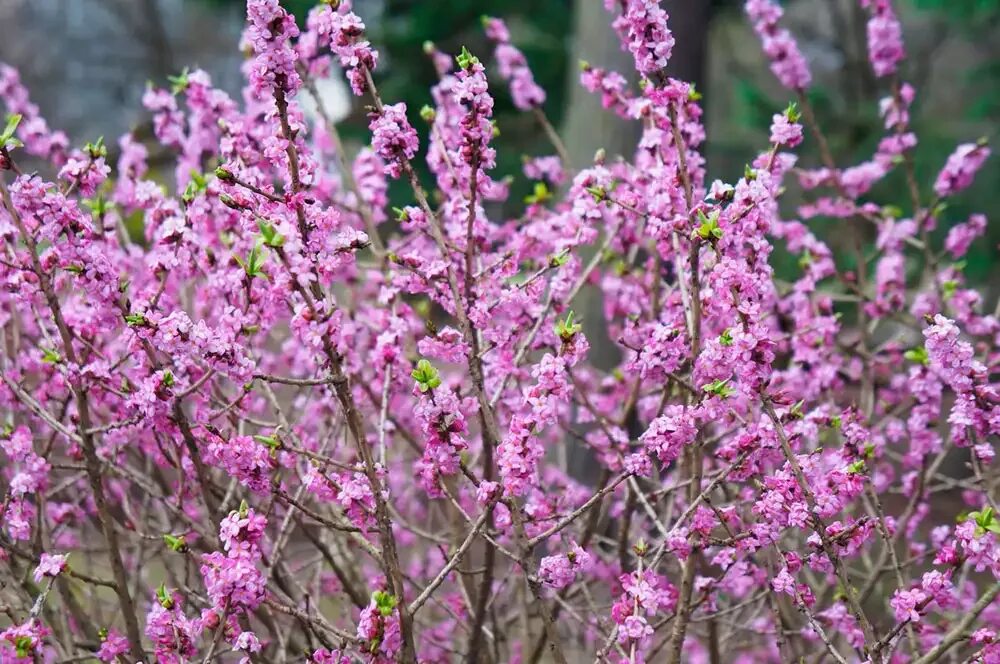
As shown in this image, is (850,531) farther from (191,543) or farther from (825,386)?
(191,543)

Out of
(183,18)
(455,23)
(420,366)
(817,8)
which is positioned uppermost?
(183,18)


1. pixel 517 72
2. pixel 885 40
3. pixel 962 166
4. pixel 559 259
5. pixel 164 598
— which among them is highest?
pixel 885 40

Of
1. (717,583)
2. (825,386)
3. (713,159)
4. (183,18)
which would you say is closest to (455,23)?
(713,159)

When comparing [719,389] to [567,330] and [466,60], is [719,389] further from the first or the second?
[466,60]

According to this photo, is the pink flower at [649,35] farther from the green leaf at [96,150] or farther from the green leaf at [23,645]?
the green leaf at [23,645]

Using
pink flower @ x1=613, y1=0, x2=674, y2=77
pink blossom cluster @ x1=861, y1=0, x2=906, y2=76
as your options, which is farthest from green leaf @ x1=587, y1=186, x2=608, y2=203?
pink blossom cluster @ x1=861, y1=0, x2=906, y2=76

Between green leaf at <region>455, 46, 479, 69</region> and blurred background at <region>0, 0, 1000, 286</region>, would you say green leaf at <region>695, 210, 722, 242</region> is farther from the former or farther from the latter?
blurred background at <region>0, 0, 1000, 286</region>

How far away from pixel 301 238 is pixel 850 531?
Result: 1.52m

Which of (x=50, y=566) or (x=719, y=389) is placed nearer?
(x=719, y=389)

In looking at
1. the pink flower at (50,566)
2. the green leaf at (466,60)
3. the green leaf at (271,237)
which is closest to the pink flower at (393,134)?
the green leaf at (466,60)

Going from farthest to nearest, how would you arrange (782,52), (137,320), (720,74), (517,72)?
(720,74) → (517,72) → (782,52) → (137,320)

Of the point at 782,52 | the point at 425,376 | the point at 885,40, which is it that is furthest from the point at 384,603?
the point at 885,40

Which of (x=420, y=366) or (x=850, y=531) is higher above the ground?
(x=420, y=366)

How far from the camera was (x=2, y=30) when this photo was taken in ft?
79.4
